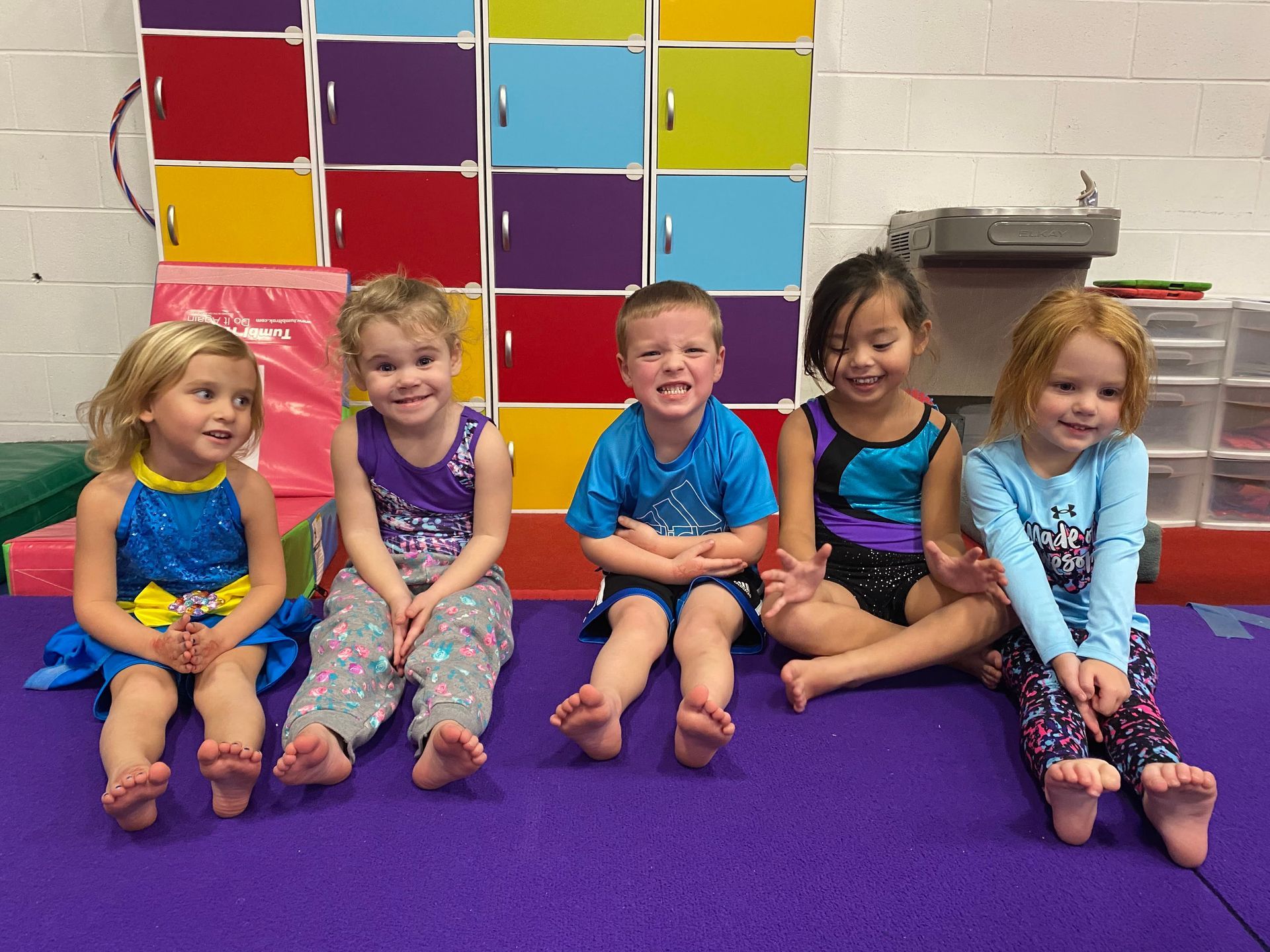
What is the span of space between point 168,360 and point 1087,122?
3190 millimetres

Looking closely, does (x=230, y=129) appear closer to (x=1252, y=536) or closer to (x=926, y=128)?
(x=926, y=128)

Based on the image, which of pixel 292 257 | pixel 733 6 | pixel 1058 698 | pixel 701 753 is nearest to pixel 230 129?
pixel 292 257

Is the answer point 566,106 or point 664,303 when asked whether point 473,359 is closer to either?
point 566,106

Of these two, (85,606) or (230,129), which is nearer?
(85,606)

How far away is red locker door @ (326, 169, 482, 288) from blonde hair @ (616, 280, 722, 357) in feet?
4.74

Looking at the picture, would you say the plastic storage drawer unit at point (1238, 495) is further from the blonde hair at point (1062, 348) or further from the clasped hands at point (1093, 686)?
the clasped hands at point (1093, 686)

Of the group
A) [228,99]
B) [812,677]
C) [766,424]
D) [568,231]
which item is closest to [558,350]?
[568,231]

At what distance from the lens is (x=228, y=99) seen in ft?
9.00

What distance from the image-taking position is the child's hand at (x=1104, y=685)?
4.06ft

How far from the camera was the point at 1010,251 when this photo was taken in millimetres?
2615

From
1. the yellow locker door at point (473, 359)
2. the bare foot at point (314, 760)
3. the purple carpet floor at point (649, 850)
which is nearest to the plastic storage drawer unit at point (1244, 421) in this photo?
the purple carpet floor at point (649, 850)

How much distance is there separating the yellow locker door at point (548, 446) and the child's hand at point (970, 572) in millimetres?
1710

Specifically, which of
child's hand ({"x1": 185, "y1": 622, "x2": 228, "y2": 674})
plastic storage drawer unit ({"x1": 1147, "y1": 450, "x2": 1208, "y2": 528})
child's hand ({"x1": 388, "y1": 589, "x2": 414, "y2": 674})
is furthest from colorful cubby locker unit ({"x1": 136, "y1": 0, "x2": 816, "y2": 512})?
child's hand ({"x1": 185, "y1": 622, "x2": 228, "y2": 674})

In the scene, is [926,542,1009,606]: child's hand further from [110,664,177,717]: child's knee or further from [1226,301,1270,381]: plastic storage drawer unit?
[1226,301,1270,381]: plastic storage drawer unit
